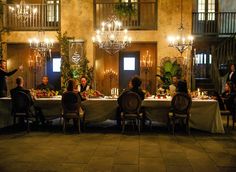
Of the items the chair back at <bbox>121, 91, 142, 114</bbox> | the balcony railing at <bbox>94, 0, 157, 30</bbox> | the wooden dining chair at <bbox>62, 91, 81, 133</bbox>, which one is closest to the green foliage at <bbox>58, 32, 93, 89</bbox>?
the balcony railing at <bbox>94, 0, 157, 30</bbox>

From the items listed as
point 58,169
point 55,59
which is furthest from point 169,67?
point 58,169

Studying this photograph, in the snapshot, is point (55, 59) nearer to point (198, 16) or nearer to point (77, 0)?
point (77, 0)

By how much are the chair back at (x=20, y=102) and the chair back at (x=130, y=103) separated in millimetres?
2164

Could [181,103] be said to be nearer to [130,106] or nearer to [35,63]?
[130,106]

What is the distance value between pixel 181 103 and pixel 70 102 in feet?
8.05

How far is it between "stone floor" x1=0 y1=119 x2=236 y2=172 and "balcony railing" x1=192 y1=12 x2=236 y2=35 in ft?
29.1

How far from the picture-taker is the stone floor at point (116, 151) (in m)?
4.85

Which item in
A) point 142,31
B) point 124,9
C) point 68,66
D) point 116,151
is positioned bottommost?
point 116,151

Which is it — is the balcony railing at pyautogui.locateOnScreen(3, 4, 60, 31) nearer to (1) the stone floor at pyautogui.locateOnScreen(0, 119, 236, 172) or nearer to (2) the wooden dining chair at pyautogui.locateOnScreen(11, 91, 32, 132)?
(2) the wooden dining chair at pyautogui.locateOnScreen(11, 91, 32, 132)

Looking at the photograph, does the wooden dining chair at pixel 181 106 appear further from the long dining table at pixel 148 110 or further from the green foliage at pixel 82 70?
the green foliage at pixel 82 70

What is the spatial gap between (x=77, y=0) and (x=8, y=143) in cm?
756

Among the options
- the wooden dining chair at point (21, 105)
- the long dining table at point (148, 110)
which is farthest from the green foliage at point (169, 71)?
the wooden dining chair at point (21, 105)

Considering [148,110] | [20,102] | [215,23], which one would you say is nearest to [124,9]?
[148,110]

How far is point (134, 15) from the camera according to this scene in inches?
498
